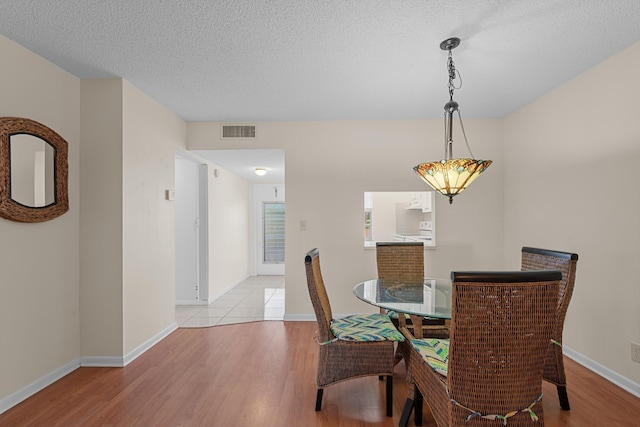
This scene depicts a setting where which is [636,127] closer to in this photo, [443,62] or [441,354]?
[443,62]

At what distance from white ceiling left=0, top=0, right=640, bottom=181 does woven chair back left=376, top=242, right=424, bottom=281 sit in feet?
4.95

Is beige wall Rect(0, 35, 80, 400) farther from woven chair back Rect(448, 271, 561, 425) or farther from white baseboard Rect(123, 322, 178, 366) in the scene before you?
woven chair back Rect(448, 271, 561, 425)

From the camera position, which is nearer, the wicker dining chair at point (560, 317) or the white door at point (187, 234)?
the wicker dining chair at point (560, 317)

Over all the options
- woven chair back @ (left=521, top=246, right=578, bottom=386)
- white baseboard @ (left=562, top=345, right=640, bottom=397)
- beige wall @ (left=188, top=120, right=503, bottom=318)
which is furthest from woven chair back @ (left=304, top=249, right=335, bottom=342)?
white baseboard @ (left=562, top=345, right=640, bottom=397)

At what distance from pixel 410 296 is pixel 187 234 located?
3758 millimetres

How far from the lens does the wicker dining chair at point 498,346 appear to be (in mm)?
1392

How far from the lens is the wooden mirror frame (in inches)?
88.8

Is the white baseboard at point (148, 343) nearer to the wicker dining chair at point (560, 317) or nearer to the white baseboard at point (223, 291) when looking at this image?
the white baseboard at point (223, 291)

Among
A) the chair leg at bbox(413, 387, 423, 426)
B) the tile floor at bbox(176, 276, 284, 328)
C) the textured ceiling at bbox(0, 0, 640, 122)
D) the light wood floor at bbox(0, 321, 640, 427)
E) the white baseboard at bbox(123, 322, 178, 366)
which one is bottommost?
the tile floor at bbox(176, 276, 284, 328)

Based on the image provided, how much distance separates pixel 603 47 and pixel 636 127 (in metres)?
0.63

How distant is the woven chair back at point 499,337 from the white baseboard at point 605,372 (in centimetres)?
162

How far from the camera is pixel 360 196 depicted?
13.8 ft

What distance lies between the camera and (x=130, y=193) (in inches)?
121

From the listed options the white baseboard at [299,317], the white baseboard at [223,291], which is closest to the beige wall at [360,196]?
the white baseboard at [299,317]
